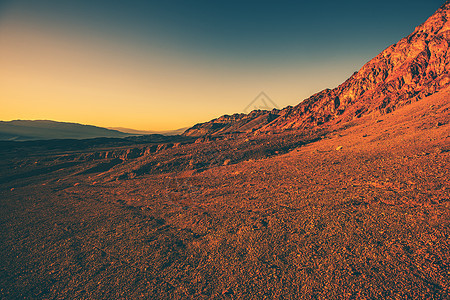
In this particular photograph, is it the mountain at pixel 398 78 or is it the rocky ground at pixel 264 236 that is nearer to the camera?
the rocky ground at pixel 264 236

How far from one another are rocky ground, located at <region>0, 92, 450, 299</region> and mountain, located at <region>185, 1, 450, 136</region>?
30.6 metres

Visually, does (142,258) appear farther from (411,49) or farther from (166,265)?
(411,49)

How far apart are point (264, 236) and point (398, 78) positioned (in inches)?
2539

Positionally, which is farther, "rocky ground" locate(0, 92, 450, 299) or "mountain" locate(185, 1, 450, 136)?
"mountain" locate(185, 1, 450, 136)

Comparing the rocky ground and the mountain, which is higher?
the mountain

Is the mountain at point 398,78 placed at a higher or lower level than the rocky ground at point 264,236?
higher

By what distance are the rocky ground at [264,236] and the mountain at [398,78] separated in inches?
1204

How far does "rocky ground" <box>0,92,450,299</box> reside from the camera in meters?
7.14

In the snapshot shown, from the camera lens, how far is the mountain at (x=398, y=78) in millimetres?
42625

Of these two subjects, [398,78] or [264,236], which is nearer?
[264,236]

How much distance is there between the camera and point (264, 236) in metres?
10.0

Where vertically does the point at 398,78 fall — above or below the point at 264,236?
above

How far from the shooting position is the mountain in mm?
42625

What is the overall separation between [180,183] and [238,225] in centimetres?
1361
